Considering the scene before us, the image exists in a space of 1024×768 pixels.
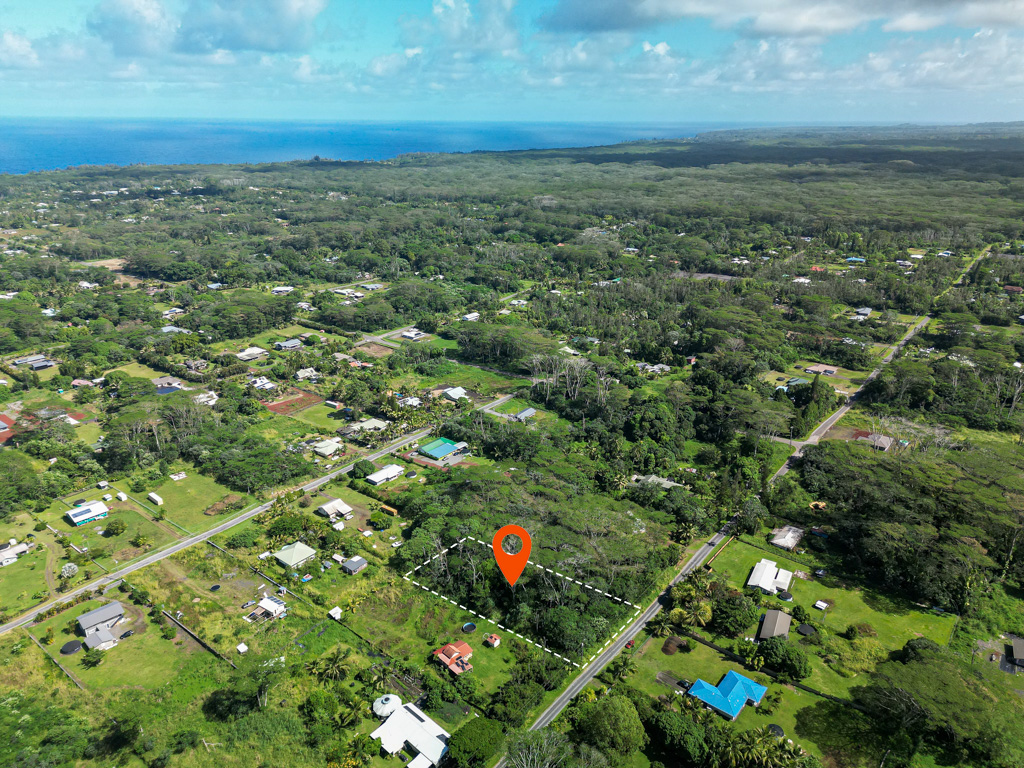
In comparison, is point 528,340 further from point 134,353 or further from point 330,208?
point 330,208

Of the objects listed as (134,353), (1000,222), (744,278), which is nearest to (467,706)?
(134,353)

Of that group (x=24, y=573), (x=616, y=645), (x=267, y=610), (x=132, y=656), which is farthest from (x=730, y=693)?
(x=24, y=573)

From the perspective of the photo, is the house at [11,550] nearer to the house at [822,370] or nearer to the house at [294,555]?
the house at [294,555]

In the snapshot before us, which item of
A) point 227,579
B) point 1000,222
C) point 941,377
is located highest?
point 1000,222

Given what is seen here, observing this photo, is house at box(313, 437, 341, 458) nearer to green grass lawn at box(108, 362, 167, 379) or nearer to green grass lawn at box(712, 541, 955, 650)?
green grass lawn at box(108, 362, 167, 379)

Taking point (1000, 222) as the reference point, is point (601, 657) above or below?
below

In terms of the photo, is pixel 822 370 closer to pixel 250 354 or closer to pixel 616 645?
pixel 616 645
